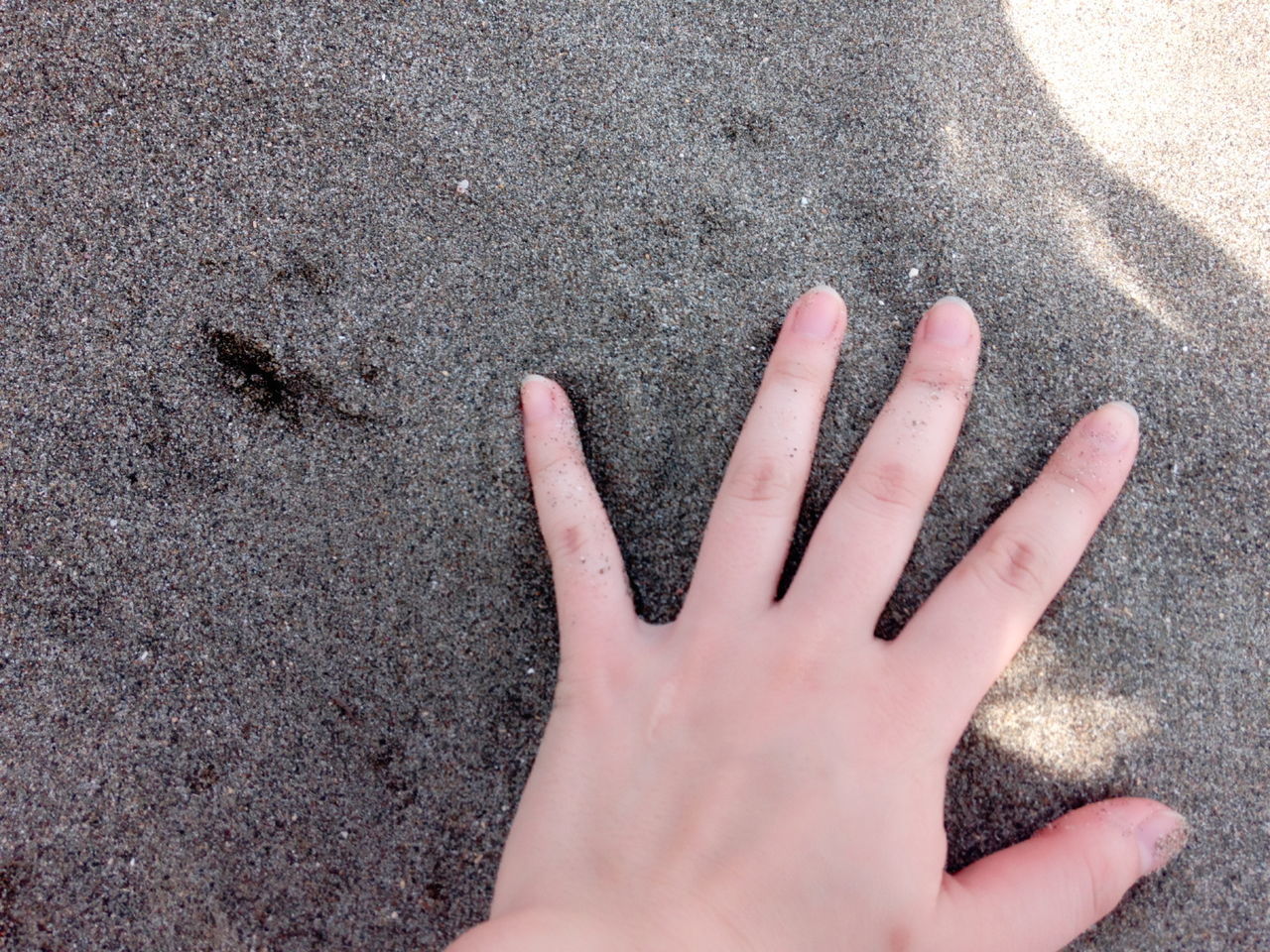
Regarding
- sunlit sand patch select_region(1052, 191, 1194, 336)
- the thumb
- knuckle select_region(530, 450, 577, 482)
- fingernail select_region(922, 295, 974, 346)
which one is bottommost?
the thumb

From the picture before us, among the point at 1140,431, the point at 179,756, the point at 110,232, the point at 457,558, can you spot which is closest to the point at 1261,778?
the point at 1140,431

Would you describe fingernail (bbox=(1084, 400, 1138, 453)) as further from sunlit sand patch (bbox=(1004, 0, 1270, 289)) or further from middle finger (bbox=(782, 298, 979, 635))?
sunlit sand patch (bbox=(1004, 0, 1270, 289))

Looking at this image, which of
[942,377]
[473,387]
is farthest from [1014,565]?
[473,387]

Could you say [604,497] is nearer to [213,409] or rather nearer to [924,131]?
[213,409]

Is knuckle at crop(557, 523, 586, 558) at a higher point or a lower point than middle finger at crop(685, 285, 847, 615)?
lower

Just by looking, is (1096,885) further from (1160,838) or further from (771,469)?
(771,469)

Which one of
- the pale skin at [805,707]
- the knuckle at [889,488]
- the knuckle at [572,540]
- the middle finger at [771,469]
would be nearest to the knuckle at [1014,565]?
the pale skin at [805,707]

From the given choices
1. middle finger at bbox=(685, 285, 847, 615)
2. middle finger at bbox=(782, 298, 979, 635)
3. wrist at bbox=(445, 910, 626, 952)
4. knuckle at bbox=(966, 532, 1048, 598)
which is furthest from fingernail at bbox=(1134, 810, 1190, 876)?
wrist at bbox=(445, 910, 626, 952)
